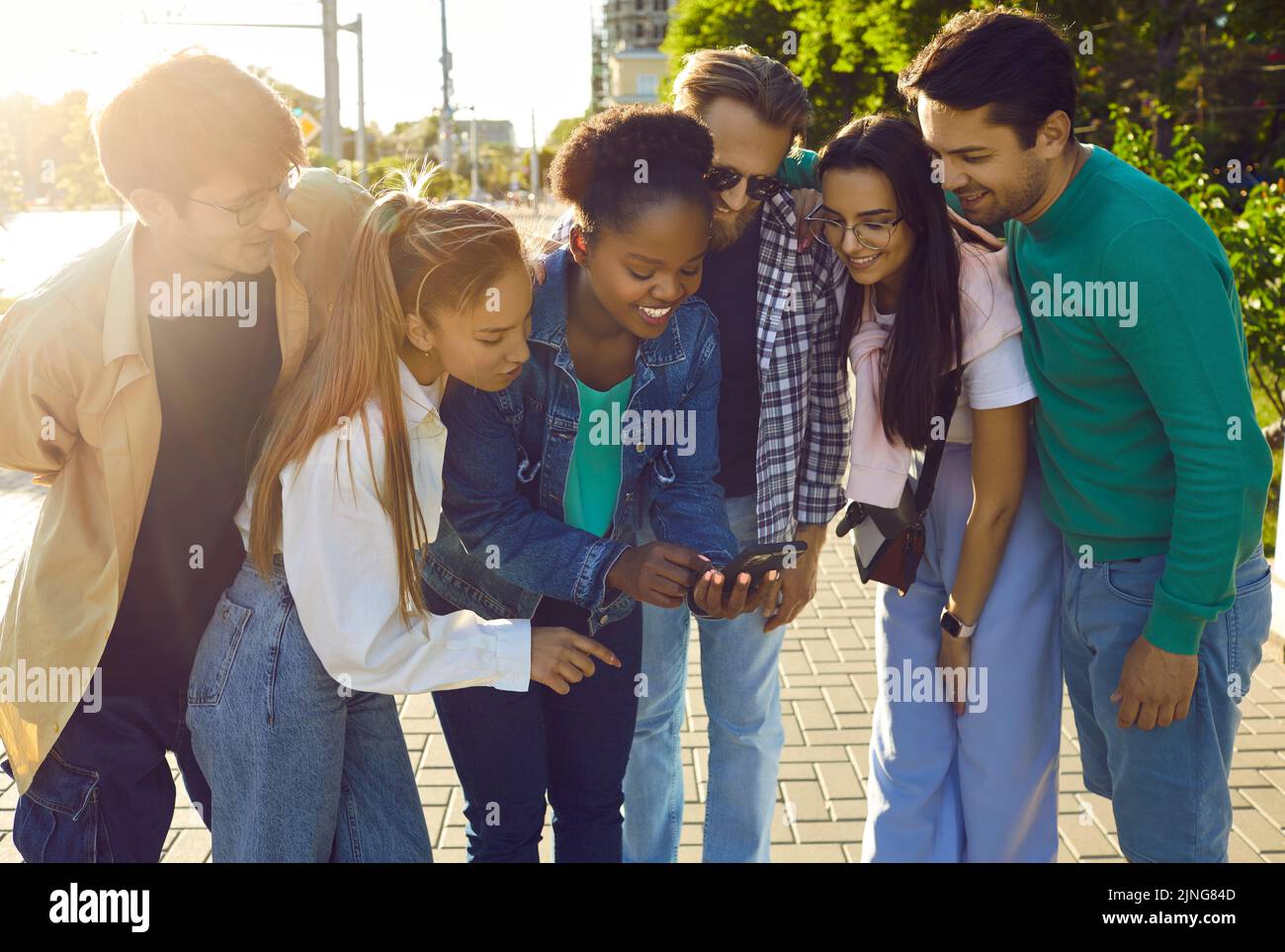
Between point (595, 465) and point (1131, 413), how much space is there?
108 cm

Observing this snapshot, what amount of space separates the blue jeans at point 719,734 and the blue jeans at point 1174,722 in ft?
2.61

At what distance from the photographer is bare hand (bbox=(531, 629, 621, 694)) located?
81.8 inches

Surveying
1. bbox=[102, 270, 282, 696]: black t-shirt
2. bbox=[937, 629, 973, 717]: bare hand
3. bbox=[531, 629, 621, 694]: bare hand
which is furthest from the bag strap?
bbox=[102, 270, 282, 696]: black t-shirt

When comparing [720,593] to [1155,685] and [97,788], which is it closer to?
[1155,685]

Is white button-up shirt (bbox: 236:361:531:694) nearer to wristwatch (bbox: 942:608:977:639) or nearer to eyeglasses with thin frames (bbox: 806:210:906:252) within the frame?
eyeglasses with thin frames (bbox: 806:210:906:252)

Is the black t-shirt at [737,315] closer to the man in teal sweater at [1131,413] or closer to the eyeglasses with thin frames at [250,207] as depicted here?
the man in teal sweater at [1131,413]

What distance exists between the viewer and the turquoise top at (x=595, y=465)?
7.95ft

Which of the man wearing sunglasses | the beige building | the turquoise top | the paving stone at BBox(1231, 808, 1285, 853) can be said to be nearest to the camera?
the turquoise top

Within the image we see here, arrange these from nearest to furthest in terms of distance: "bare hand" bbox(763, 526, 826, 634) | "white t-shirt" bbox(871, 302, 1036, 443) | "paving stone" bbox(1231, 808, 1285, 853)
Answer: "white t-shirt" bbox(871, 302, 1036, 443), "bare hand" bbox(763, 526, 826, 634), "paving stone" bbox(1231, 808, 1285, 853)

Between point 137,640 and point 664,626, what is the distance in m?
1.20

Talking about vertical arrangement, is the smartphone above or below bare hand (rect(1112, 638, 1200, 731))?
above

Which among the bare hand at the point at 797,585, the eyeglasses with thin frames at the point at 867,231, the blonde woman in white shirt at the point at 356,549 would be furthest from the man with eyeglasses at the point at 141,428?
the bare hand at the point at 797,585

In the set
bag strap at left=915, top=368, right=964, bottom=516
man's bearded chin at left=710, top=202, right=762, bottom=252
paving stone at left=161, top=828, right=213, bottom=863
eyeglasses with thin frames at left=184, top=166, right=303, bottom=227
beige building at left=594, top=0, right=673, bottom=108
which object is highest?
beige building at left=594, top=0, right=673, bottom=108
